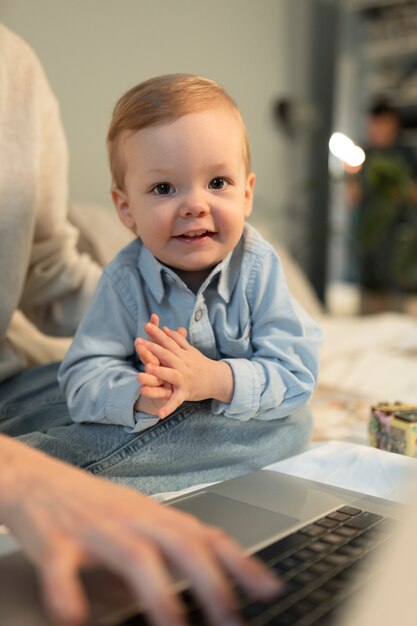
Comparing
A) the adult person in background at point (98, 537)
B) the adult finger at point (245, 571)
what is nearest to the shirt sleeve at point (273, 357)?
the adult person in background at point (98, 537)

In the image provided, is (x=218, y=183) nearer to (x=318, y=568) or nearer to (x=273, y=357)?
(x=273, y=357)

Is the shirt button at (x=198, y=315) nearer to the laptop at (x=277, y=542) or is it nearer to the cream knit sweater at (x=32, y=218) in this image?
the laptop at (x=277, y=542)

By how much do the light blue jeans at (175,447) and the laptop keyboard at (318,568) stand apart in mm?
208

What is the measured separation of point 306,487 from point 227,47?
7.23 feet

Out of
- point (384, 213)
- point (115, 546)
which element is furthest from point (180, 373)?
point (384, 213)

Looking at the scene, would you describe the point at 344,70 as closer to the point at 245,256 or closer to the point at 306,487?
the point at 245,256

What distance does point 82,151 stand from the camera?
198 cm

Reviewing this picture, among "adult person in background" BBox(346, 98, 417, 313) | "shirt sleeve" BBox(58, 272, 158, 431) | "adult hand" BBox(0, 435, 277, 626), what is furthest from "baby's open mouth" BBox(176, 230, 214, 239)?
"adult person in background" BBox(346, 98, 417, 313)

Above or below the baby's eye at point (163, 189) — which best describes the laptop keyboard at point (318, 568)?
below

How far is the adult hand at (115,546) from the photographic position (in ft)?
1.08

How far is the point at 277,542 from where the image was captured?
0.52 meters

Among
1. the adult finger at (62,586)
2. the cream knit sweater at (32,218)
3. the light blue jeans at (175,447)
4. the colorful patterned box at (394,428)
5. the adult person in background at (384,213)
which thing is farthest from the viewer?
the adult person in background at (384,213)

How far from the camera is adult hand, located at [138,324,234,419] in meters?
0.67

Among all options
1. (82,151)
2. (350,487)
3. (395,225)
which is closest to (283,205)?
(395,225)
